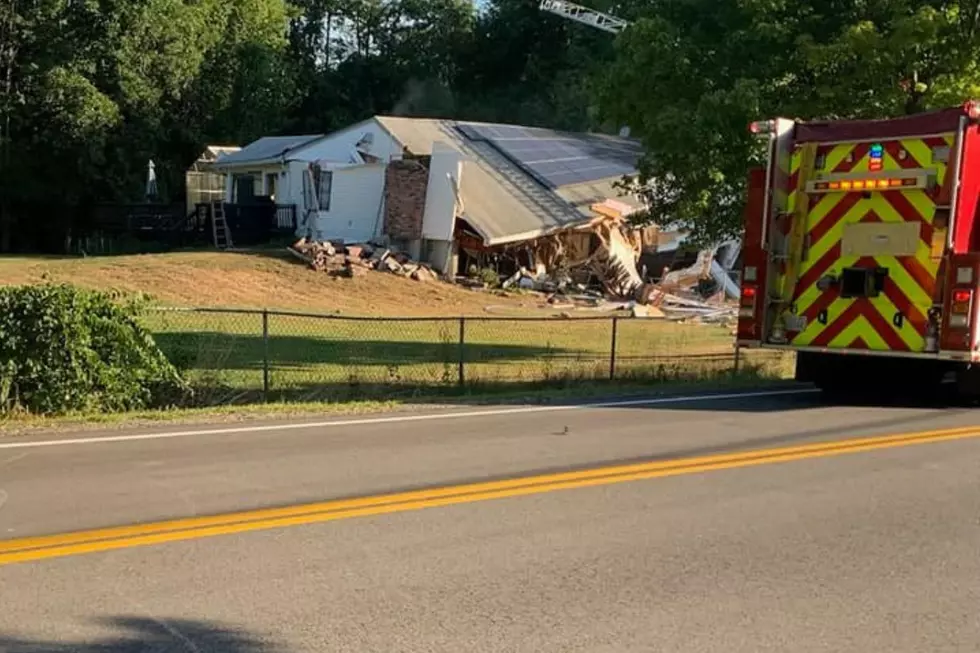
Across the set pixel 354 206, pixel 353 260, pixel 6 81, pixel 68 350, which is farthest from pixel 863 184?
pixel 6 81

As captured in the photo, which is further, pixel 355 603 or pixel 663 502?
pixel 663 502

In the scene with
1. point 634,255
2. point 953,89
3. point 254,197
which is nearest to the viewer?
point 953,89

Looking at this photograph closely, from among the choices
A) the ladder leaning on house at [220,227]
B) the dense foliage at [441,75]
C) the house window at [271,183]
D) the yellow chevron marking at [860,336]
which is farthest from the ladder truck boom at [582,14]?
the yellow chevron marking at [860,336]

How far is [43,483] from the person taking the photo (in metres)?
7.73

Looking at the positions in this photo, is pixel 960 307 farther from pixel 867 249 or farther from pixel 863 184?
pixel 863 184

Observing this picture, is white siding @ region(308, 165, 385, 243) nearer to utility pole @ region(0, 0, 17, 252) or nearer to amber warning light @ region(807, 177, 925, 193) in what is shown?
utility pole @ region(0, 0, 17, 252)

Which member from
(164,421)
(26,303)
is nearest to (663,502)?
(164,421)

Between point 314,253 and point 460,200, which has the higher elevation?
point 460,200

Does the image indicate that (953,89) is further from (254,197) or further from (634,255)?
(254,197)

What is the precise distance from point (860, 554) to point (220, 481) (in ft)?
14.7

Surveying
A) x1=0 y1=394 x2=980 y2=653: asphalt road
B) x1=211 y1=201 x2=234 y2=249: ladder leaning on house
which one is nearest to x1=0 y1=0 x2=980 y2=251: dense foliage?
x1=211 y1=201 x2=234 y2=249: ladder leaning on house

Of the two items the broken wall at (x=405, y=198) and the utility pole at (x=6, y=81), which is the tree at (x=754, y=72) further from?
the utility pole at (x=6, y=81)

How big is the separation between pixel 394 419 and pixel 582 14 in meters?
58.1

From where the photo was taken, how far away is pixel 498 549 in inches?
244
